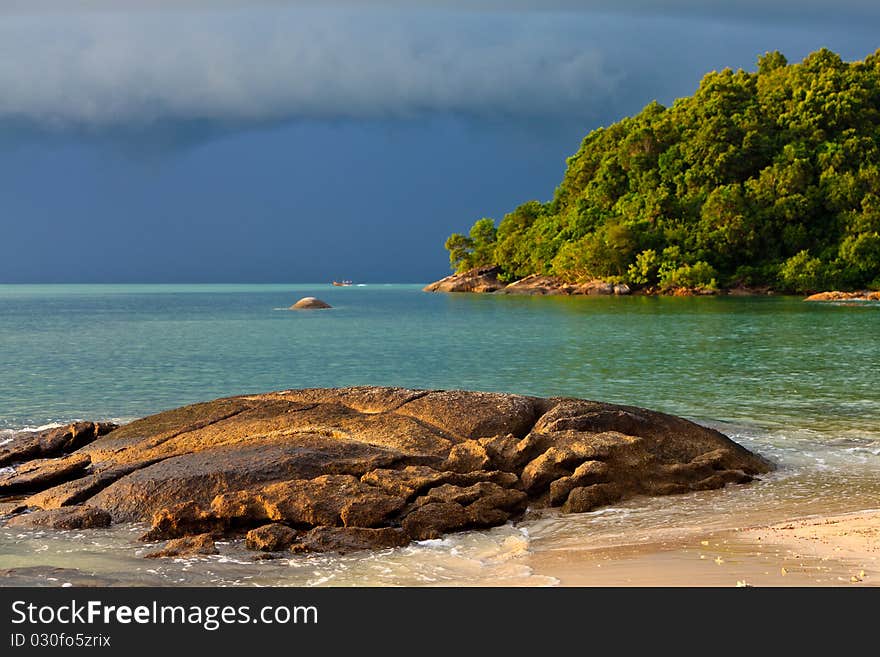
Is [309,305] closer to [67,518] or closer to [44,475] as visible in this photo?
[44,475]

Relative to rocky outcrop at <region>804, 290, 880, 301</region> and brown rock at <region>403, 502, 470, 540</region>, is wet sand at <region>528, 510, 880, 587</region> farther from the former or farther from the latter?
rocky outcrop at <region>804, 290, 880, 301</region>

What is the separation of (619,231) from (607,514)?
91279mm

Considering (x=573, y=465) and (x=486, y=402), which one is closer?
(x=573, y=465)

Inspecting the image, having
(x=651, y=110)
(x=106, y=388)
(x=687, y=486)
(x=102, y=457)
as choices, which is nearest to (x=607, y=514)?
(x=687, y=486)

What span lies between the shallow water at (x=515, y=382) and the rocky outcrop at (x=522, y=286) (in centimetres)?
3519

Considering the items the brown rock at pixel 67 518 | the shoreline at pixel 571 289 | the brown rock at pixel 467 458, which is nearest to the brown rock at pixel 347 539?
the brown rock at pixel 467 458

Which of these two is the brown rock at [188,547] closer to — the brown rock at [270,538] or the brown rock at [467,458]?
the brown rock at [270,538]

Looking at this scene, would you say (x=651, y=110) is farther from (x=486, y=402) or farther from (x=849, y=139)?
(x=486, y=402)

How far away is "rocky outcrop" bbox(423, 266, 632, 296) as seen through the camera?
103m

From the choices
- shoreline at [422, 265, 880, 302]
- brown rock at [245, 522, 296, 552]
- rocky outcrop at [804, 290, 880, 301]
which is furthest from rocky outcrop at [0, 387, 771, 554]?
rocky outcrop at [804, 290, 880, 301]

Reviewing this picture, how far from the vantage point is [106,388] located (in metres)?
25.8

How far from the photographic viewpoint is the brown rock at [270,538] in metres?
8.78

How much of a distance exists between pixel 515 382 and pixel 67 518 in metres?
18.4

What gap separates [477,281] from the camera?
5290 inches
